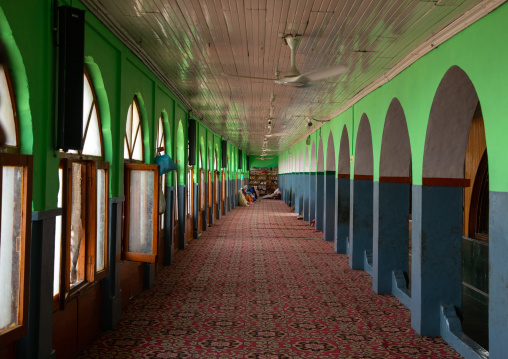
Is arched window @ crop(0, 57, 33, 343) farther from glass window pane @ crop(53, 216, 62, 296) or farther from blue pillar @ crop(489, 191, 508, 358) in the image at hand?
blue pillar @ crop(489, 191, 508, 358)

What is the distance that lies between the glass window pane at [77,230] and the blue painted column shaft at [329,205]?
9644mm

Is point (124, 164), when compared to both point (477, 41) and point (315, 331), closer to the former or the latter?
point (315, 331)

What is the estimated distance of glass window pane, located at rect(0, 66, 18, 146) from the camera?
3.92 meters

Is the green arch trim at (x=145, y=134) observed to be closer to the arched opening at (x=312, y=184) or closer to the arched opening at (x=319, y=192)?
the arched opening at (x=319, y=192)

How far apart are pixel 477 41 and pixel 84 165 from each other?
168 inches

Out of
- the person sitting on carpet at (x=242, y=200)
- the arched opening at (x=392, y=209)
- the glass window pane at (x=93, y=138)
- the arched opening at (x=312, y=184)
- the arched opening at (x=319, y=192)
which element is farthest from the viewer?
the person sitting on carpet at (x=242, y=200)

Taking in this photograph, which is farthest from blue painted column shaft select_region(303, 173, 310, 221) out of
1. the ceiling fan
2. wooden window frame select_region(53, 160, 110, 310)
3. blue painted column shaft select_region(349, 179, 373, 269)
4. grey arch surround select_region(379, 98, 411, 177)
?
wooden window frame select_region(53, 160, 110, 310)

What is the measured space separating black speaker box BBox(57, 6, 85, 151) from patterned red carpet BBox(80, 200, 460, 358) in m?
2.48

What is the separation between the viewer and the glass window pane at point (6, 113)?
3918 mm

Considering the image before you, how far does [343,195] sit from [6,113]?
9.20 metres

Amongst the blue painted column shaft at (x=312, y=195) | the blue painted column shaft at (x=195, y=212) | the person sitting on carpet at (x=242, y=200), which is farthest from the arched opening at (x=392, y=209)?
the person sitting on carpet at (x=242, y=200)

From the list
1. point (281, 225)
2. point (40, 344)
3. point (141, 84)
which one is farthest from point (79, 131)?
point (281, 225)

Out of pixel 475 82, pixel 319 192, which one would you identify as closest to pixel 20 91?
pixel 475 82

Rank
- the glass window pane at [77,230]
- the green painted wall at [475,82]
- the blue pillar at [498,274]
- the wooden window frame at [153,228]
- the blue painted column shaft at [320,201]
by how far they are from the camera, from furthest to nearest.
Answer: the blue painted column shaft at [320,201]
the wooden window frame at [153,228]
the glass window pane at [77,230]
the green painted wall at [475,82]
the blue pillar at [498,274]
